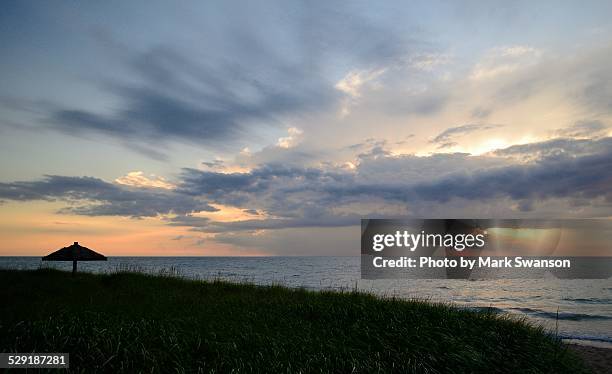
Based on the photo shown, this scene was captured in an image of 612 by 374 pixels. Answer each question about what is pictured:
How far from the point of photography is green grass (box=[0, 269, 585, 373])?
6898 mm

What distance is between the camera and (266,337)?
8195 mm

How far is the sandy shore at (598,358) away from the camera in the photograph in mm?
10255

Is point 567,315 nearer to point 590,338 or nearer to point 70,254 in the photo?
point 590,338

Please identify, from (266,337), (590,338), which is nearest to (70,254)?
(266,337)

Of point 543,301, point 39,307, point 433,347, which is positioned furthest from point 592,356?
point 543,301

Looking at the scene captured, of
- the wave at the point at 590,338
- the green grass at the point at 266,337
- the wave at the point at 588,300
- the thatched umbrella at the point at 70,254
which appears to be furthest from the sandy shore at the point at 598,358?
the thatched umbrella at the point at 70,254

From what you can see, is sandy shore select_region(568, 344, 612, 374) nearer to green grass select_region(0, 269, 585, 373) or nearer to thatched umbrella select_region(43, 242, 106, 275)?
green grass select_region(0, 269, 585, 373)

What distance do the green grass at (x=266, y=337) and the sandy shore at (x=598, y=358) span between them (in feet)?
4.02

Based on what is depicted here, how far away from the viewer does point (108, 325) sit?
838 centimetres

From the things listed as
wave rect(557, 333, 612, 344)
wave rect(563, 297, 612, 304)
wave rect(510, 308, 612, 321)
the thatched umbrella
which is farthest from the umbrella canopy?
wave rect(563, 297, 612, 304)

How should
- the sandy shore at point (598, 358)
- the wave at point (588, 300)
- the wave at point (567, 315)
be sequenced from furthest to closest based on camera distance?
the wave at point (588, 300) → the wave at point (567, 315) → the sandy shore at point (598, 358)

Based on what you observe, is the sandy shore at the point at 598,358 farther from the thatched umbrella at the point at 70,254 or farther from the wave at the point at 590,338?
the thatched umbrella at the point at 70,254

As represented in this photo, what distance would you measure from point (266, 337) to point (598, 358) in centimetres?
1032

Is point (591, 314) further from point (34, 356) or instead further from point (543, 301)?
point (34, 356)
